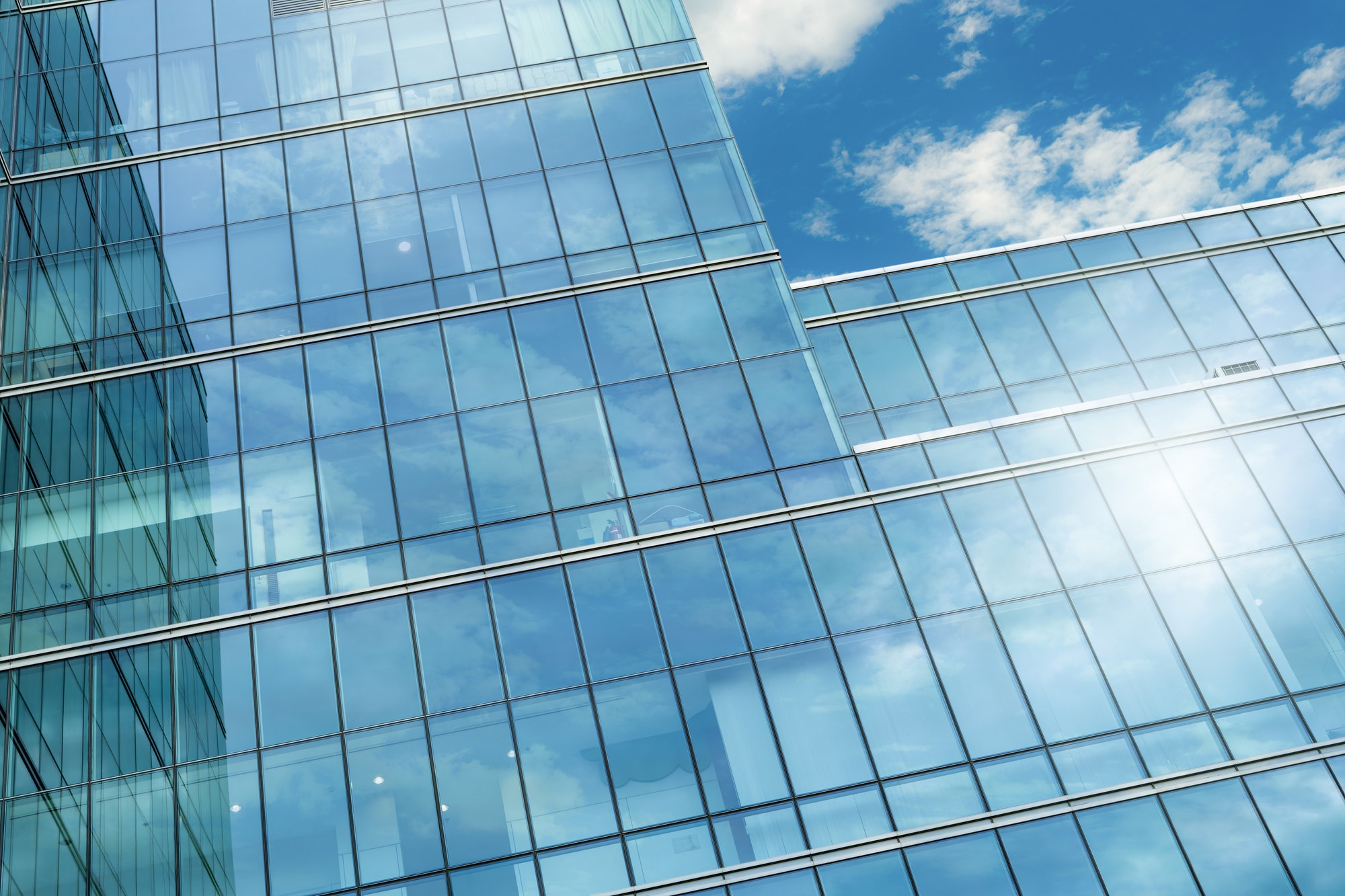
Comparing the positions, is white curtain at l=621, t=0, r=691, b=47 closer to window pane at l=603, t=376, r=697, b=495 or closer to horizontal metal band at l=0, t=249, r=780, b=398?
horizontal metal band at l=0, t=249, r=780, b=398

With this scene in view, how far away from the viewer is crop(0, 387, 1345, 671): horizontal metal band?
21.4 m

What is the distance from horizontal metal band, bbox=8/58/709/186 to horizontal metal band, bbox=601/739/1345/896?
65.1ft

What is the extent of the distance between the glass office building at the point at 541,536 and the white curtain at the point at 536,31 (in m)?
0.18

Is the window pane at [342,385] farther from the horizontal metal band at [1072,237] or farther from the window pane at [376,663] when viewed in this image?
the horizontal metal band at [1072,237]

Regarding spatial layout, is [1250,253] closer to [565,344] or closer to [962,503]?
[962,503]

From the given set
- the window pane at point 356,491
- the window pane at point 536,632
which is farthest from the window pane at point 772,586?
the window pane at point 356,491

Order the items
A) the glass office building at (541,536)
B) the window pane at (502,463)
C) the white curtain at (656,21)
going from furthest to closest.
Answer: the white curtain at (656,21) < the window pane at (502,463) < the glass office building at (541,536)

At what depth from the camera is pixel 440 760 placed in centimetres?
2009

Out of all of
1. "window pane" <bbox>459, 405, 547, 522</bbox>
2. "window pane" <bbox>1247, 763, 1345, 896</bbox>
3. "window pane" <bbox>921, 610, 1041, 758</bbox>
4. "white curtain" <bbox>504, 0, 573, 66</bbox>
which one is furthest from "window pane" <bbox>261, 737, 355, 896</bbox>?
"white curtain" <bbox>504, 0, 573, 66</bbox>

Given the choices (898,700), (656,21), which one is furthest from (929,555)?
(656,21)

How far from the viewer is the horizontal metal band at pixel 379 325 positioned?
24.3 meters

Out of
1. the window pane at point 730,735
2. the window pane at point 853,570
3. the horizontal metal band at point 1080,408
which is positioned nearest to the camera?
the window pane at point 730,735

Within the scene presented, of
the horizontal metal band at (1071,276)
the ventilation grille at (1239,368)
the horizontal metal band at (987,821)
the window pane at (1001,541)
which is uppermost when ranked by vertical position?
the horizontal metal band at (1071,276)

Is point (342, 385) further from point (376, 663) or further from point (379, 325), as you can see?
point (376, 663)
